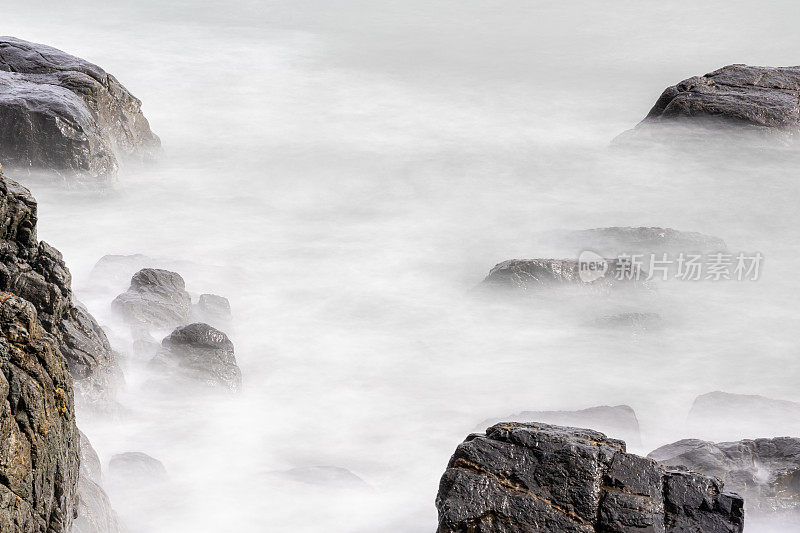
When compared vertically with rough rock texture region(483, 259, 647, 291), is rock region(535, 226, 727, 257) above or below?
above

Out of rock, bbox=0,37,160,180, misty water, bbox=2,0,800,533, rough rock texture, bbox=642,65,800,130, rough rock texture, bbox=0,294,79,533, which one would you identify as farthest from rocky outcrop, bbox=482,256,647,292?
rough rock texture, bbox=0,294,79,533

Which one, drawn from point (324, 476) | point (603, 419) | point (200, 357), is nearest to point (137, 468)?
point (324, 476)

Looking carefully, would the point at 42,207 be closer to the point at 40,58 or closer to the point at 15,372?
the point at 40,58

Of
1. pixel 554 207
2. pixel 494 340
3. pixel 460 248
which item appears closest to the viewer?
pixel 494 340

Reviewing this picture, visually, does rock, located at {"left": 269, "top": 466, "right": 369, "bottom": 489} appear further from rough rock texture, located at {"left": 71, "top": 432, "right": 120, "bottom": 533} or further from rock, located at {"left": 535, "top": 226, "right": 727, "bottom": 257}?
rock, located at {"left": 535, "top": 226, "right": 727, "bottom": 257}

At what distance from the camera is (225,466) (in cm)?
989

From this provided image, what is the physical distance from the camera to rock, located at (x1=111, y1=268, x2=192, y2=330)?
1222 cm

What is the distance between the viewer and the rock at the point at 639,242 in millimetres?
15922

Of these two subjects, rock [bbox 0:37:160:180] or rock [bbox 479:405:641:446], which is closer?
rock [bbox 479:405:641:446]

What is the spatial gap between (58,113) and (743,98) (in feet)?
45.7

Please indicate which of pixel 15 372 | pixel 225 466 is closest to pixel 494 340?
pixel 225 466

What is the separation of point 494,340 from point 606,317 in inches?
73.8

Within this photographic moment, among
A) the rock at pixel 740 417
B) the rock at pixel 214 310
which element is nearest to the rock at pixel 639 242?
the rock at pixel 740 417

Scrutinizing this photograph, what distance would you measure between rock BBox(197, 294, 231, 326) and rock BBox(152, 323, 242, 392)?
1.79 m
